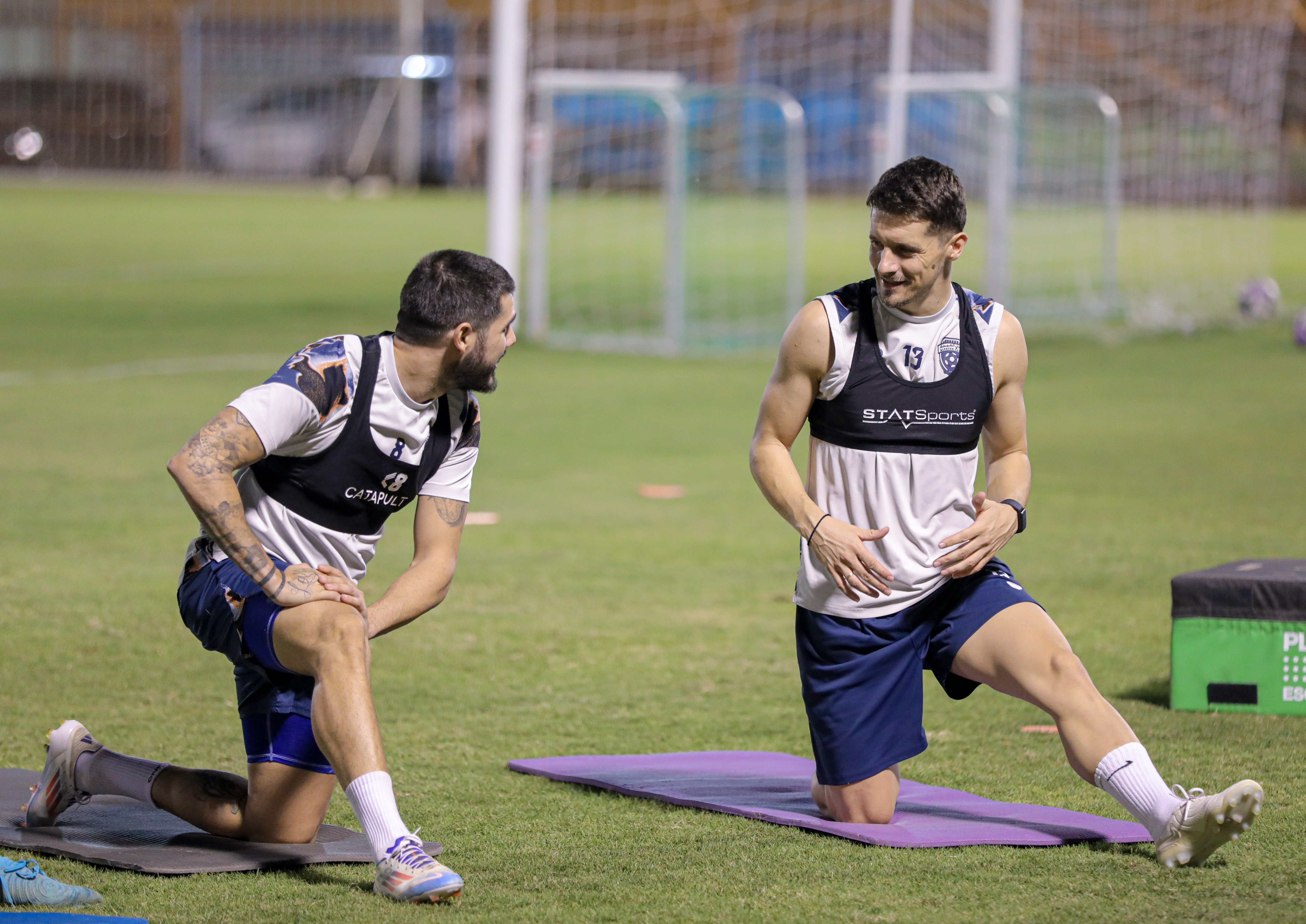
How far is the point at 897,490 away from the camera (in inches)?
178

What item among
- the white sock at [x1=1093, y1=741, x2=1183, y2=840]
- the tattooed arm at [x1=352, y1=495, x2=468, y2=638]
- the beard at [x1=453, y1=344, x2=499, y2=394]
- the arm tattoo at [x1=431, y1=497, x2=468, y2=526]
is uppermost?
the beard at [x1=453, y1=344, x2=499, y2=394]

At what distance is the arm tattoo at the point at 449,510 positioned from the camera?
14.4ft

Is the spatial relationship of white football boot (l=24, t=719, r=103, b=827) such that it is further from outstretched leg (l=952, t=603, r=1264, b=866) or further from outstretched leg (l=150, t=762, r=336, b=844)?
outstretched leg (l=952, t=603, r=1264, b=866)

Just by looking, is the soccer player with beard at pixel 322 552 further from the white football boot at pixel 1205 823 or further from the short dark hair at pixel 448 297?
the white football boot at pixel 1205 823

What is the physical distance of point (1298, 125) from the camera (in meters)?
34.6

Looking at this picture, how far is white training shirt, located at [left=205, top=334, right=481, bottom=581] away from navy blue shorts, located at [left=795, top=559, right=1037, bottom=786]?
105 cm

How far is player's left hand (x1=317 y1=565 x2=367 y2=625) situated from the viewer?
404cm

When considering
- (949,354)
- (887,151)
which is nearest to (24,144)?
(887,151)

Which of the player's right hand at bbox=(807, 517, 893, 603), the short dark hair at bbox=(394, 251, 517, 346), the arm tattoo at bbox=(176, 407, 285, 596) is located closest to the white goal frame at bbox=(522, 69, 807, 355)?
the player's right hand at bbox=(807, 517, 893, 603)

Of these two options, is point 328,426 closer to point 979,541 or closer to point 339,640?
point 339,640

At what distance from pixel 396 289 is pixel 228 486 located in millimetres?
18185

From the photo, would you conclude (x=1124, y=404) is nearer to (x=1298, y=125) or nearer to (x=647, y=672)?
(x=647, y=672)

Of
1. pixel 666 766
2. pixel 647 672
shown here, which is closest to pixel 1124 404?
pixel 647 672

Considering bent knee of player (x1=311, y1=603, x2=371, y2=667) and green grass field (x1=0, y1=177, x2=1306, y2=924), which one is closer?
bent knee of player (x1=311, y1=603, x2=371, y2=667)
